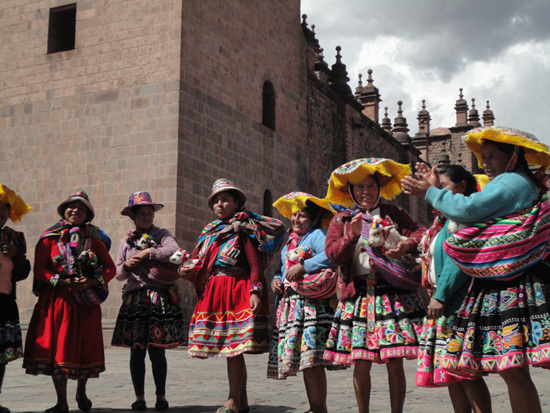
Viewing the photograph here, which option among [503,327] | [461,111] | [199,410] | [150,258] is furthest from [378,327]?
[461,111]

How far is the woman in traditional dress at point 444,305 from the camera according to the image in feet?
11.5

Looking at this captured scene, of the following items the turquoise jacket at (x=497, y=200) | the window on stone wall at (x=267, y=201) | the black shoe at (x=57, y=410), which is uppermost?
the window on stone wall at (x=267, y=201)

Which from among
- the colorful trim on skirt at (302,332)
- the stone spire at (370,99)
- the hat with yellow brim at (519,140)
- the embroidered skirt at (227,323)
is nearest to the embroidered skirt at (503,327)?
the hat with yellow brim at (519,140)

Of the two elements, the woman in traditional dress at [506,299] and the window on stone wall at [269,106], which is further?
the window on stone wall at [269,106]

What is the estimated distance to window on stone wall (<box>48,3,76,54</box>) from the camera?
14.3 m

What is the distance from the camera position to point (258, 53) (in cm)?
1557

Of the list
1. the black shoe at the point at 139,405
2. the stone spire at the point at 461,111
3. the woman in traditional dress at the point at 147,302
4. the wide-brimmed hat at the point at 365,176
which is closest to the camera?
the wide-brimmed hat at the point at 365,176

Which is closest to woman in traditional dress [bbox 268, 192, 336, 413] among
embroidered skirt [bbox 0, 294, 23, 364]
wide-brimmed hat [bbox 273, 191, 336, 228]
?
wide-brimmed hat [bbox 273, 191, 336, 228]

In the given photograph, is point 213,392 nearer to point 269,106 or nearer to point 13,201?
point 13,201

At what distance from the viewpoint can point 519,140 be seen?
3.41 m

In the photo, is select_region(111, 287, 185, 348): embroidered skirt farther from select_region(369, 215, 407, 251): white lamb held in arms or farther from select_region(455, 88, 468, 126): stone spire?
select_region(455, 88, 468, 126): stone spire

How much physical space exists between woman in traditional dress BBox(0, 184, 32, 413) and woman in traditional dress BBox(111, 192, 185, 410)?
767 mm

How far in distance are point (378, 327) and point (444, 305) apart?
799 mm

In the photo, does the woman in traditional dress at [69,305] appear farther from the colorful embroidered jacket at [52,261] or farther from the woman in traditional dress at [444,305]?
the woman in traditional dress at [444,305]
